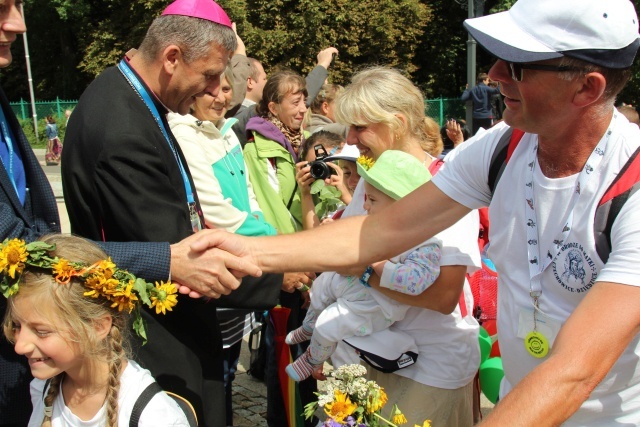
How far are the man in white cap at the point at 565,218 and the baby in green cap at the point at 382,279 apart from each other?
53cm

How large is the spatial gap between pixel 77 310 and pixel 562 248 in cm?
154

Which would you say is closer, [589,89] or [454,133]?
[589,89]

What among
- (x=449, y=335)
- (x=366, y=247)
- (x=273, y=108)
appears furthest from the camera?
(x=273, y=108)

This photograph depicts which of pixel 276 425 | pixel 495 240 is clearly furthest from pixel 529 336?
pixel 276 425

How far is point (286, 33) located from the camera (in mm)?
27172

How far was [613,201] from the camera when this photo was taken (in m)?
1.79

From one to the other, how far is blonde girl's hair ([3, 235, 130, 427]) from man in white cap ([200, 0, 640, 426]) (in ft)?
4.25

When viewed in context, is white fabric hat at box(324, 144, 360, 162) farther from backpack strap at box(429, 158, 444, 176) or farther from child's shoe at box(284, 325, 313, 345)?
child's shoe at box(284, 325, 313, 345)

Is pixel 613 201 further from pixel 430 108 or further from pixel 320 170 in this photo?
pixel 430 108

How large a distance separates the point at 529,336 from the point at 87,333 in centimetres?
142

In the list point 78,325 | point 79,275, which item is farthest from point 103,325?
point 79,275

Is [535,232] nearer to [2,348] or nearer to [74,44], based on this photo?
[2,348]

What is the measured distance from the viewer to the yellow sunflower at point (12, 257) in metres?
2.12

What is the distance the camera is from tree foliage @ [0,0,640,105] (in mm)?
27328
